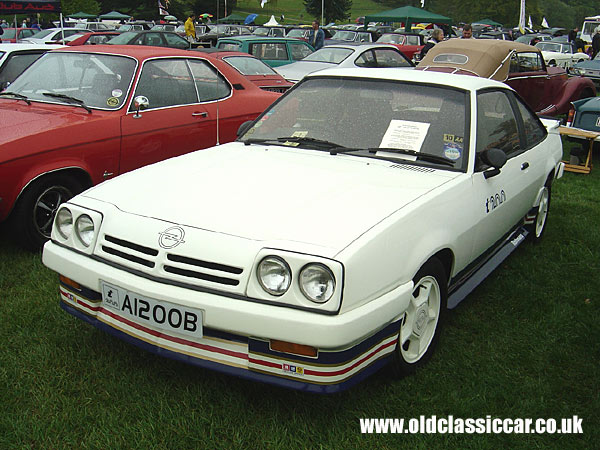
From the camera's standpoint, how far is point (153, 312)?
267 cm

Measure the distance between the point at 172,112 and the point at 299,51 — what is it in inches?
365

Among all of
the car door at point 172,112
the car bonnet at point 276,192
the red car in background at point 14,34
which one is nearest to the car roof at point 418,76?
the car bonnet at point 276,192

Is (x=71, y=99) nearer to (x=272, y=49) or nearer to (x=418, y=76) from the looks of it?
(x=418, y=76)

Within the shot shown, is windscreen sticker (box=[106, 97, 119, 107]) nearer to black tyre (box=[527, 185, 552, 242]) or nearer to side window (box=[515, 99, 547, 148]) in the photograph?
side window (box=[515, 99, 547, 148])

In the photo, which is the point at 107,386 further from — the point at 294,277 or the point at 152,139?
the point at 152,139

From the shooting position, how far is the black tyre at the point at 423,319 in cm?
303

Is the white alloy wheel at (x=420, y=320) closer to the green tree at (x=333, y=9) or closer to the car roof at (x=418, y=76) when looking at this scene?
the car roof at (x=418, y=76)

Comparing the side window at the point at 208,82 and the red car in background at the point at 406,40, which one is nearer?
the side window at the point at 208,82

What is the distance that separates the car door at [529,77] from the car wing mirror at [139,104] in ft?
23.1

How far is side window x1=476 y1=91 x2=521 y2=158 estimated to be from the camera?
3803mm

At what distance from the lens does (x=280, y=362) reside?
2.54 metres

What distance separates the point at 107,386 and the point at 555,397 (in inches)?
88.0

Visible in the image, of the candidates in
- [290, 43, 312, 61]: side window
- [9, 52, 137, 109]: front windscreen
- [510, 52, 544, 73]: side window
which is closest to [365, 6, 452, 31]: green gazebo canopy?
[290, 43, 312, 61]: side window

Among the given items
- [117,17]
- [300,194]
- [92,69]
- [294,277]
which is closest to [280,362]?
[294,277]
